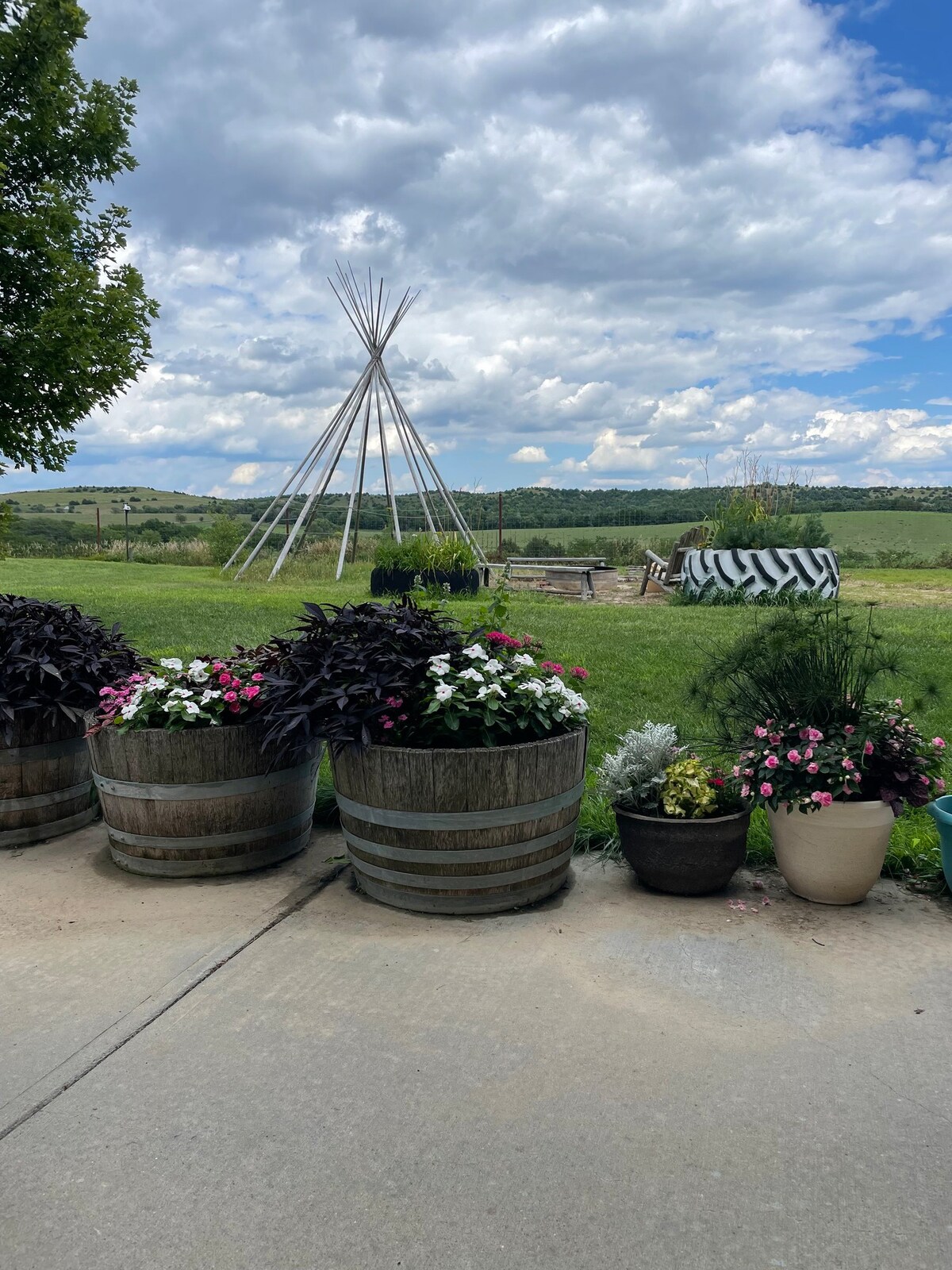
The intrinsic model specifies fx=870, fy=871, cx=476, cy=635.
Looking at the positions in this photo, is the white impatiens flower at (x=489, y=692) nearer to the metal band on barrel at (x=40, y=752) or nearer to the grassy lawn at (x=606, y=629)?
the grassy lawn at (x=606, y=629)

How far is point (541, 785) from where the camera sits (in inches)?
117


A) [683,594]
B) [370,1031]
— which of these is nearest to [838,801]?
[370,1031]

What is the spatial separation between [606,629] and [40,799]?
6130 millimetres

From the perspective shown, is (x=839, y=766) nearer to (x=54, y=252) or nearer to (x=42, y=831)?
(x=42, y=831)

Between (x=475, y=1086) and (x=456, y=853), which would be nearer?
(x=475, y=1086)

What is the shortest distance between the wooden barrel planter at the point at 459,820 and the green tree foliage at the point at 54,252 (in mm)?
Result: 6720

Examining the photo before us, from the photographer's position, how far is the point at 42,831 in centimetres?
383


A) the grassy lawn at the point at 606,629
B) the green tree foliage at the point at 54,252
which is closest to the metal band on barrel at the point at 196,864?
the grassy lawn at the point at 606,629

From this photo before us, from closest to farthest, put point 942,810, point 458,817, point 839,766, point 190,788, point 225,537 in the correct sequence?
point 458,817
point 839,766
point 942,810
point 190,788
point 225,537

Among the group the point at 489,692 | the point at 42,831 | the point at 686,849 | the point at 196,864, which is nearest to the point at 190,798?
the point at 196,864

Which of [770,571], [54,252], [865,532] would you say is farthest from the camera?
[865,532]

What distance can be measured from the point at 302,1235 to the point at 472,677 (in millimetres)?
1807

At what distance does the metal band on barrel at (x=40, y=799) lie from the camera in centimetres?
373

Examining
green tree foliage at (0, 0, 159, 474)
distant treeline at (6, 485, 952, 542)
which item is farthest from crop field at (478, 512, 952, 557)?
green tree foliage at (0, 0, 159, 474)
